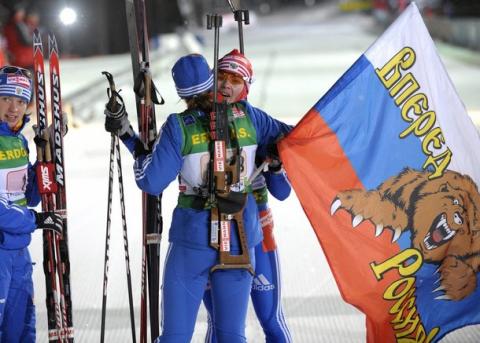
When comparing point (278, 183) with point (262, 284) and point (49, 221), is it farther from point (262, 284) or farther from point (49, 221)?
point (49, 221)

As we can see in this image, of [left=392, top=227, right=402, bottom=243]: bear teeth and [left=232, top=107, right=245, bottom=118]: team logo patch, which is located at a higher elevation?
[left=232, top=107, right=245, bottom=118]: team logo patch

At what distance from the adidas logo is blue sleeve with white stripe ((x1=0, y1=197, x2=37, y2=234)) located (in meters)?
0.96

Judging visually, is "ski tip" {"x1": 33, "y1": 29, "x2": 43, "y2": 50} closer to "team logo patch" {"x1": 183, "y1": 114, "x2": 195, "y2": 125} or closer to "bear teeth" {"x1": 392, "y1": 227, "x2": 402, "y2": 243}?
"team logo patch" {"x1": 183, "y1": 114, "x2": 195, "y2": 125}

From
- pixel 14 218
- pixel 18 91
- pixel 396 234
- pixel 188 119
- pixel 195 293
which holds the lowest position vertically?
pixel 195 293

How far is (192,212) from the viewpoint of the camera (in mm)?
3566

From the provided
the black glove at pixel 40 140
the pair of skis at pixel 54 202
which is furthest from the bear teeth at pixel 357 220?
the black glove at pixel 40 140

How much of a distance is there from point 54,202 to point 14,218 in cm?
30

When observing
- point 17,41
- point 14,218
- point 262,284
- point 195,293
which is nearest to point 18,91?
point 14,218

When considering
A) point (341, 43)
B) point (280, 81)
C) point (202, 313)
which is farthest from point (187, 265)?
point (341, 43)

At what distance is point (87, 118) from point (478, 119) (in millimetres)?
5984

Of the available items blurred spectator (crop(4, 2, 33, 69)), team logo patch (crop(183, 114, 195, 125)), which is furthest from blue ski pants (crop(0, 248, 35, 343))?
blurred spectator (crop(4, 2, 33, 69))

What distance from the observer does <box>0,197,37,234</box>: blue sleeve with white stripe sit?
11.6 feet

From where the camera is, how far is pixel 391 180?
152 inches

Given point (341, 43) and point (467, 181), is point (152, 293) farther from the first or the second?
point (341, 43)
